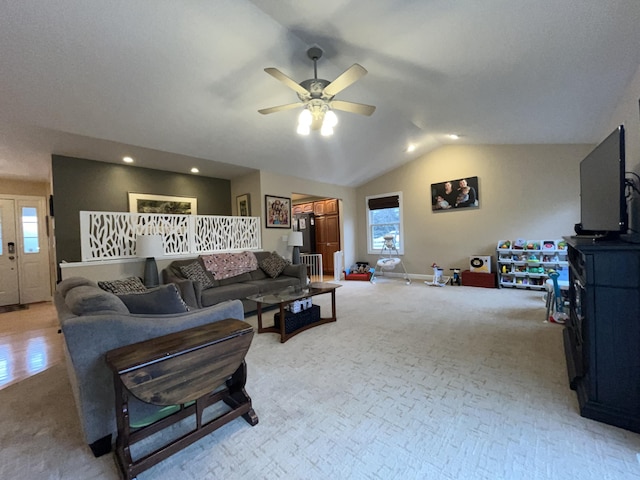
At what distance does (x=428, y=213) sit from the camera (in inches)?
253

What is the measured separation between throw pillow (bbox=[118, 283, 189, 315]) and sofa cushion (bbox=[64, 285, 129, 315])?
4.3 inches

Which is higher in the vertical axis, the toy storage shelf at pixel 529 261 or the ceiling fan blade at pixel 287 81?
the ceiling fan blade at pixel 287 81

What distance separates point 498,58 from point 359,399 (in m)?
3.09

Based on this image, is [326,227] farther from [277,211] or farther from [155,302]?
[155,302]

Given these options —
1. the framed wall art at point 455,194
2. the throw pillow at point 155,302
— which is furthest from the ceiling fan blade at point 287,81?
the framed wall art at point 455,194

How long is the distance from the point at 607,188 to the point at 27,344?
5768 mm

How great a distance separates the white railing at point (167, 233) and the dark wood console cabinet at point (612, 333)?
182 inches

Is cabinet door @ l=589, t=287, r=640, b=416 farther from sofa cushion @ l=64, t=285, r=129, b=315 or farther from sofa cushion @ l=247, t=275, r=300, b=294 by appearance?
sofa cushion @ l=247, t=275, r=300, b=294

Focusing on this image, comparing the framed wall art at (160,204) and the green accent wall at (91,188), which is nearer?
the green accent wall at (91,188)

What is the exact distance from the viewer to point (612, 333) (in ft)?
5.08

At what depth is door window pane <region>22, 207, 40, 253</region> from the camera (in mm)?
5336

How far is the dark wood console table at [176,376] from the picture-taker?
126 centimetres

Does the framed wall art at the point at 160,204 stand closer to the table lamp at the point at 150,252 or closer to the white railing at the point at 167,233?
the white railing at the point at 167,233

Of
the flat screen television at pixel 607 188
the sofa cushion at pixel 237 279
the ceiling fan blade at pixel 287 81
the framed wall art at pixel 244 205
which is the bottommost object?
the sofa cushion at pixel 237 279
